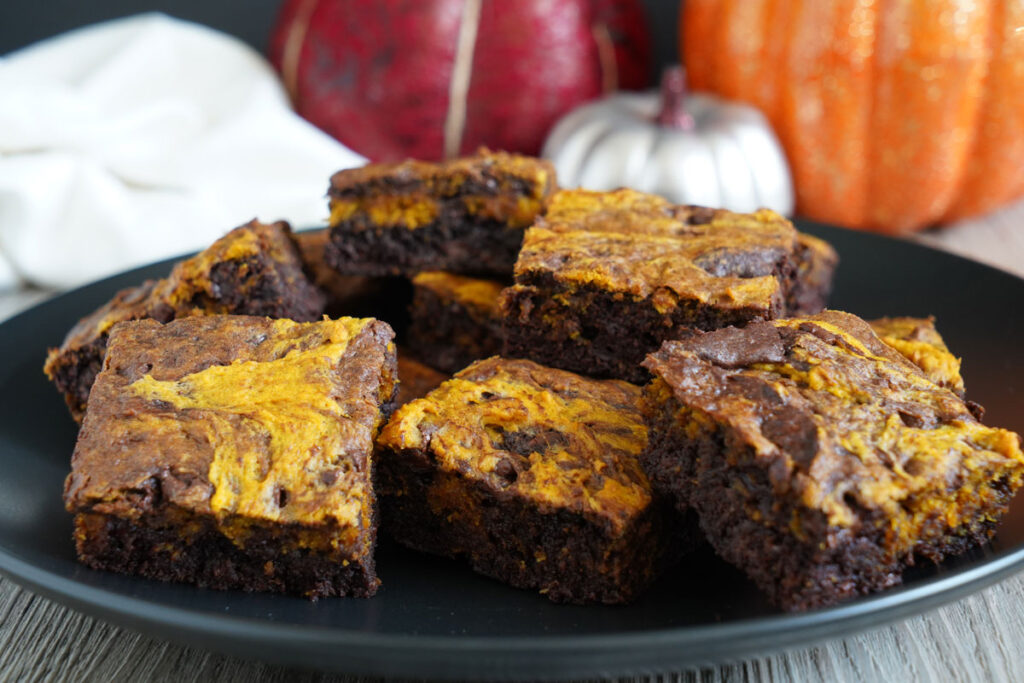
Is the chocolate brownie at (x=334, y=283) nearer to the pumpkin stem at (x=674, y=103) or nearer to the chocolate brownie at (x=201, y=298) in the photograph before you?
the chocolate brownie at (x=201, y=298)

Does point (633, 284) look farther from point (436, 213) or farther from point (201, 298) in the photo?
point (201, 298)

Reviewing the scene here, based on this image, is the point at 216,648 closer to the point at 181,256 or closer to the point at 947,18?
the point at 181,256

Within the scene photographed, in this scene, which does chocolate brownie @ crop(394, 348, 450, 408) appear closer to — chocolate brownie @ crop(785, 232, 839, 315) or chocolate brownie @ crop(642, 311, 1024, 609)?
chocolate brownie @ crop(642, 311, 1024, 609)

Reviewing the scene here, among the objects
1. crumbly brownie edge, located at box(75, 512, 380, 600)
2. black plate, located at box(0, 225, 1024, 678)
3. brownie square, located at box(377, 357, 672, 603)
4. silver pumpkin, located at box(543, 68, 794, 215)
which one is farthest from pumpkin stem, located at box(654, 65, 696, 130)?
crumbly brownie edge, located at box(75, 512, 380, 600)

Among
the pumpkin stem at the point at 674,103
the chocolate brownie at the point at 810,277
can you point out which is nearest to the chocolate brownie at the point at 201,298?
the chocolate brownie at the point at 810,277

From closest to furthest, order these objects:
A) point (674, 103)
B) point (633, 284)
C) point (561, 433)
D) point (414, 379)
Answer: point (561, 433) < point (633, 284) < point (414, 379) < point (674, 103)

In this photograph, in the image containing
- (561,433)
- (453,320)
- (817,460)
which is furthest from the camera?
(453,320)

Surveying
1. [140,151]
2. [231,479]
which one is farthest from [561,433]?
[140,151]
